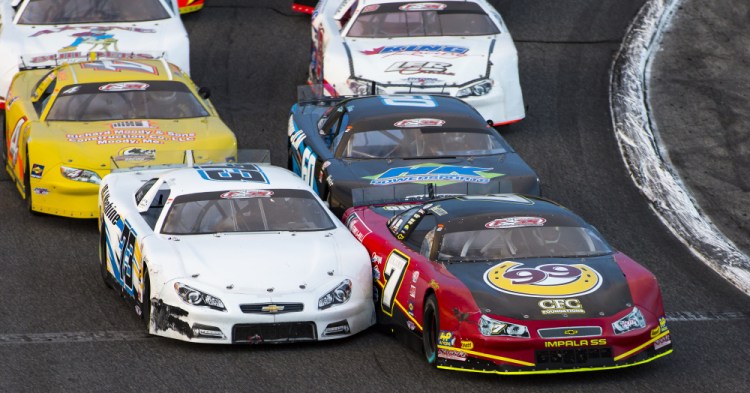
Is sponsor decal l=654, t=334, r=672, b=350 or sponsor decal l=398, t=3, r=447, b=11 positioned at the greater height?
sponsor decal l=398, t=3, r=447, b=11

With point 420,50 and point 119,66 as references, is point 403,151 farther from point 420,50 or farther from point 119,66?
point 119,66

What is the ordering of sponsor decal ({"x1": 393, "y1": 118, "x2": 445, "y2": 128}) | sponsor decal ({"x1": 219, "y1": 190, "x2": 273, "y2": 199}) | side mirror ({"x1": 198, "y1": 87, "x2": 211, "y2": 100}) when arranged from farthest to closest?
side mirror ({"x1": 198, "y1": 87, "x2": 211, "y2": 100}) → sponsor decal ({"x1": 393, "y1": 118, "x2": 445, "y2": 128}) → sponsor decal ({"x1": 219, "y1": 190, "x2": 273, "y2": 199})

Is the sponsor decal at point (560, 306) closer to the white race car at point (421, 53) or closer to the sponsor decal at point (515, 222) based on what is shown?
the sponsor decal at point (515, 222)

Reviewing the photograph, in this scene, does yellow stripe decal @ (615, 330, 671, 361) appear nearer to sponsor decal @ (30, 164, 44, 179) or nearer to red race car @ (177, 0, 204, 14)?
sponsor decal @ (30, 164, 44, 179)

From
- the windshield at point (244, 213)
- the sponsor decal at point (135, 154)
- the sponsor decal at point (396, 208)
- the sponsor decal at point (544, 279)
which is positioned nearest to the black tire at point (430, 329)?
the sponsor decal at point (544, 279)

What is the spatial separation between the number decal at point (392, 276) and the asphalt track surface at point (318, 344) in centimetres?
25

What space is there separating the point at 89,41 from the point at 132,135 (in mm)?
3561

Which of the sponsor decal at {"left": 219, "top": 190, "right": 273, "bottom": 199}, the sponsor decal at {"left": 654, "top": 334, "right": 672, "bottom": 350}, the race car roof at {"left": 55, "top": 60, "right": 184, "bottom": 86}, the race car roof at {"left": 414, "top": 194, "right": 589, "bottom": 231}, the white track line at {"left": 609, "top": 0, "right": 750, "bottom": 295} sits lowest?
the white track line at {"left": 609, "top": 0, "right": 750, "bottom": 295}

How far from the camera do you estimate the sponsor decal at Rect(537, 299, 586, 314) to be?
984 cm

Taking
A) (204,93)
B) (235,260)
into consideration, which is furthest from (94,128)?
(235,260)

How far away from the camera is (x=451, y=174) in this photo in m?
13.3

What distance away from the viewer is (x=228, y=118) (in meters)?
18.0

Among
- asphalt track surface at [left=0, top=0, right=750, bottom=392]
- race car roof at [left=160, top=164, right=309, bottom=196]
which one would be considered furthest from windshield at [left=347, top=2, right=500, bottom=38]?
race car roof at [left=160, top=164, right=309, bottom=196]

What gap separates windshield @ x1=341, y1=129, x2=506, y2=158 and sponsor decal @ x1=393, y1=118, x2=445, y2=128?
0.15 ft
